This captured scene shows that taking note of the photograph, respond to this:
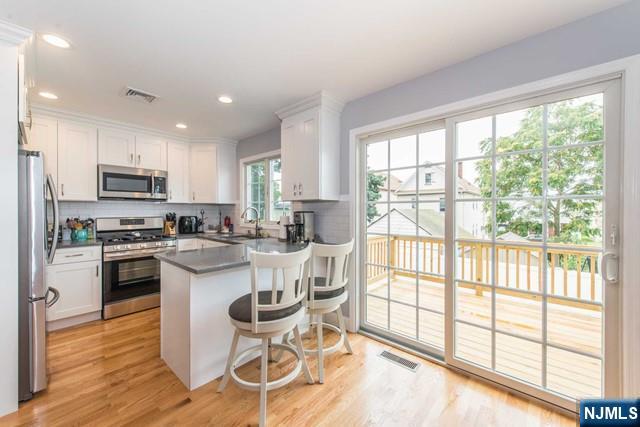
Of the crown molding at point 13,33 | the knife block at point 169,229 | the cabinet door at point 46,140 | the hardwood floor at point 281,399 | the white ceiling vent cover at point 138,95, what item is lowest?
the hardwood floor at point 281,399

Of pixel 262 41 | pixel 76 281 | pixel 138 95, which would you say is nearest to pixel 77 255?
pixel 76 281

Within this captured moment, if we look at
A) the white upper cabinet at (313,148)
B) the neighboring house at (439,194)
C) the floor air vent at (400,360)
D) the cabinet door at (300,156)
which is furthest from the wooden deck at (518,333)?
the cabinet door at (300,156)

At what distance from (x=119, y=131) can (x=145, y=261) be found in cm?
174

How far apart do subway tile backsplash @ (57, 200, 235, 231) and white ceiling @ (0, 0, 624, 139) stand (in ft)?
4.57

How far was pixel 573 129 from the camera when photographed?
1.70m

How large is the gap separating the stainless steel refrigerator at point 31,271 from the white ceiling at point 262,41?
2.87 feet

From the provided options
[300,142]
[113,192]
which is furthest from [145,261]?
[300,142]

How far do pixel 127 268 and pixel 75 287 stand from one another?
0.49 m

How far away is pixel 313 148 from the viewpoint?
2.79 meters

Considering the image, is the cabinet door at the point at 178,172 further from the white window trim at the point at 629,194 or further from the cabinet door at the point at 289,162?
the white window trim at the point at 629,194

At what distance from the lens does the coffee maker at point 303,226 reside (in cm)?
306

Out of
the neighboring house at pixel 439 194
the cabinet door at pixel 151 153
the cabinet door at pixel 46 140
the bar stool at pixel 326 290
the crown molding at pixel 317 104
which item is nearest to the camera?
the bar stool at pixel 326 290

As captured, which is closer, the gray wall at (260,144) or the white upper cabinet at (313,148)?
the white upper cabinet at (313,148)

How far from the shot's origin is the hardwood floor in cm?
164
